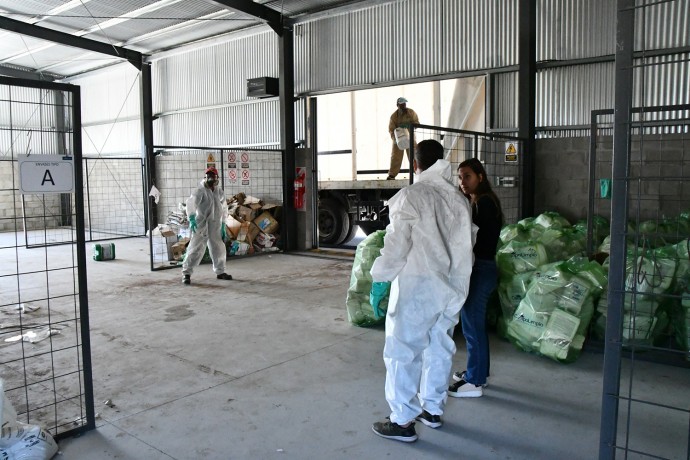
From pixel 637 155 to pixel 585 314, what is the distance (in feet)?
12.5

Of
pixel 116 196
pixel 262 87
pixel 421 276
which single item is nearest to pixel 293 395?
pixel 421 276

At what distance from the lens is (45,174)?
110 inches

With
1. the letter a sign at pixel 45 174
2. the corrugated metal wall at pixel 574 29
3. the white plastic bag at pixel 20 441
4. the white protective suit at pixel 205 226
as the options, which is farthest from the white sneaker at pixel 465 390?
the corrugated metal wall at pixel 574 29

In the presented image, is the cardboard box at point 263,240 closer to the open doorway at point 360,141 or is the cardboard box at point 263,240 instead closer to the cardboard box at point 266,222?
the cardboard box at point 266,222

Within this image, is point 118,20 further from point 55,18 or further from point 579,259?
point 579,259

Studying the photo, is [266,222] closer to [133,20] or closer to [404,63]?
[404,63]

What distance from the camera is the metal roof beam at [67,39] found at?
35.1 ft

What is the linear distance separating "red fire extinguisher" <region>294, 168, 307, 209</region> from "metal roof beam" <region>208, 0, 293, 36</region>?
8.71 ft

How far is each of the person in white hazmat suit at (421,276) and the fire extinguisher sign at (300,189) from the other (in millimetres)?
7841

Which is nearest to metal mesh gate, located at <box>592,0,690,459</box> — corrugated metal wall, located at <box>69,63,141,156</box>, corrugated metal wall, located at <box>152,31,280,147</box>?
corrugated metal wall, located at <box>152,31,280,147</box>

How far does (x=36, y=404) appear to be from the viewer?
12.0ft

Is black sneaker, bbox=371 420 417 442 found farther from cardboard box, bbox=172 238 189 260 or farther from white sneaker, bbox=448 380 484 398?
cardboard box, bbox=172 238 189 260

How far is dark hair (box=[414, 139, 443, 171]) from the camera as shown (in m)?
3.05

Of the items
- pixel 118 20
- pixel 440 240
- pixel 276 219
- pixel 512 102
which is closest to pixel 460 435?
pixel 440 240
